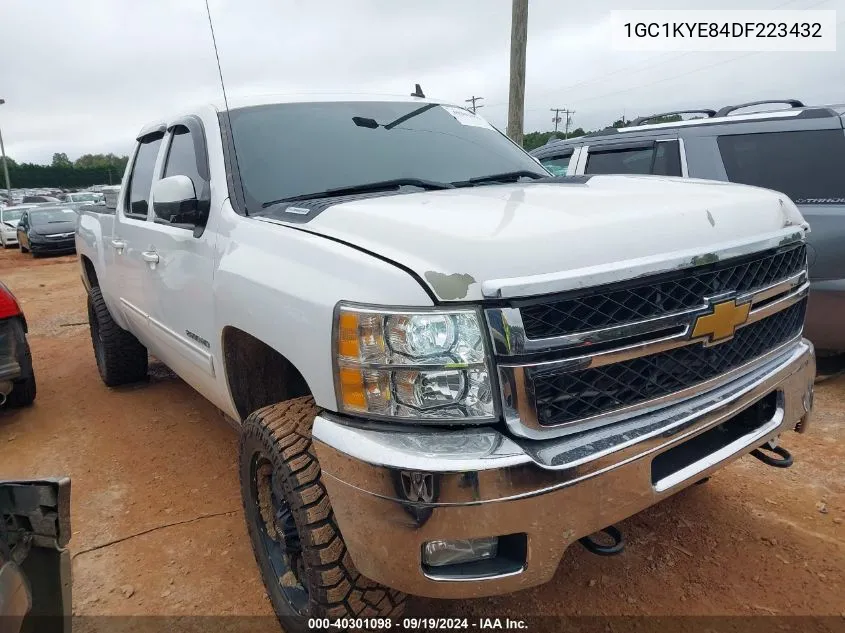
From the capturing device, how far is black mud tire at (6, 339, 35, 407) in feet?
14.7

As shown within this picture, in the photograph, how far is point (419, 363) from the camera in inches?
64.6

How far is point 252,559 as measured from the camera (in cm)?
275

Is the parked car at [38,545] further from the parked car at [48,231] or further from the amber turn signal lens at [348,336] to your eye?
the parked car at [48,231]

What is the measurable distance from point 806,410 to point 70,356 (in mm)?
6414

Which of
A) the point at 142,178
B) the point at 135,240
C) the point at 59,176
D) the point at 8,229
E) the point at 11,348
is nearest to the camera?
the point at 135,240

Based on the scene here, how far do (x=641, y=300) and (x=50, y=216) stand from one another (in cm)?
2016

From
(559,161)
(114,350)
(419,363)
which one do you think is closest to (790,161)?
(559,161)

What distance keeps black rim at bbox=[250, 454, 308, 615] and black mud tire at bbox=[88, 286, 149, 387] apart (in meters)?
2.98

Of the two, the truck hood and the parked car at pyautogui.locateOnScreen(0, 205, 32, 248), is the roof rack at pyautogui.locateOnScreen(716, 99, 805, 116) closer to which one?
the truck hood

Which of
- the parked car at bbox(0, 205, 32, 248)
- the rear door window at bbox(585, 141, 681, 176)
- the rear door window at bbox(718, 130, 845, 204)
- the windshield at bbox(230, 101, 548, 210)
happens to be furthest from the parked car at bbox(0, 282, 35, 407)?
the parked car at bbox(0, 205, 32, 248)

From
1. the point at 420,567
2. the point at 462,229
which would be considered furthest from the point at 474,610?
the point at 462,229

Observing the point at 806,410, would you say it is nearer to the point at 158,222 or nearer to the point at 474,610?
the point at 474,610

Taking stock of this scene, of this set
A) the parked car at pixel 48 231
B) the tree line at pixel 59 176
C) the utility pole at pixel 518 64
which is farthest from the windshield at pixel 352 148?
the tree line at pixel 59 176

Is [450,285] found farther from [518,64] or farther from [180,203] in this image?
[518,64]
